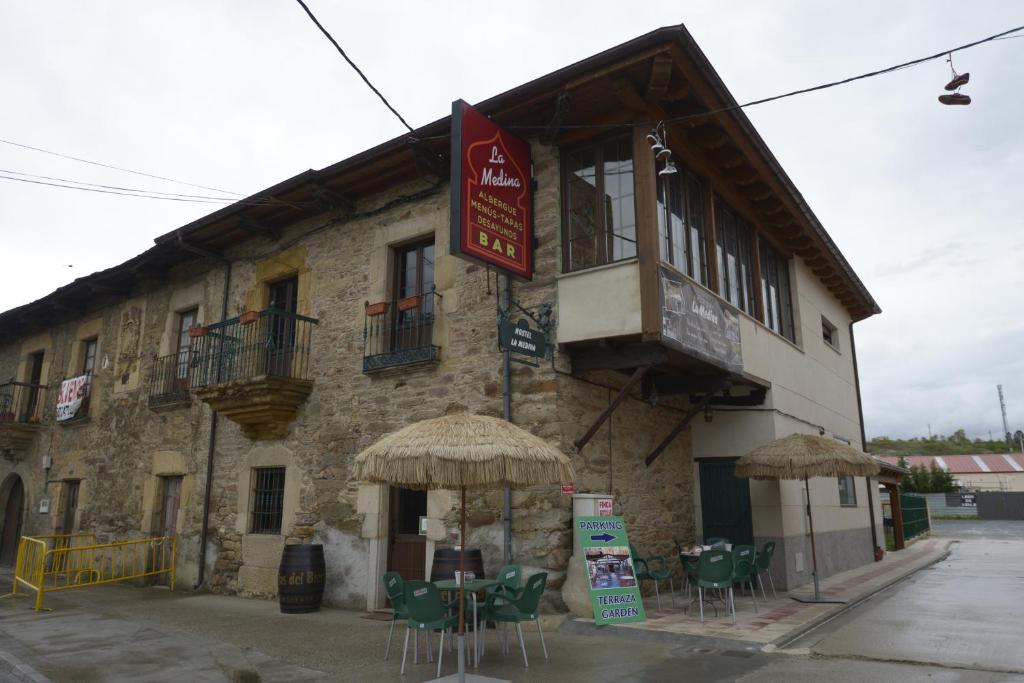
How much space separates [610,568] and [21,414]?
50.8ft

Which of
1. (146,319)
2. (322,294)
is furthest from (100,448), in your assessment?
(322,294)

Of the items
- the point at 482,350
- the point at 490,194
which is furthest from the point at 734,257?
the point at 490,194

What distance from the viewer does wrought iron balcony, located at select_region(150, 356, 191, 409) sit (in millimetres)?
12547

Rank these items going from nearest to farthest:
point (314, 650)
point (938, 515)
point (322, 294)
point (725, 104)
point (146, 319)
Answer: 1. point (314, 650)
2. point (725, 104)
3. point (322, 294)
4. point (146, 319)
5. point (938, 515)

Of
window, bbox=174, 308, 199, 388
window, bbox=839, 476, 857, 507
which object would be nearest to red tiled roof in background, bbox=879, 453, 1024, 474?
window, bbox=839, 476, 857, 507

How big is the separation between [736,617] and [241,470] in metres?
7.63

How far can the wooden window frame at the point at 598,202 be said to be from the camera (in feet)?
27.5

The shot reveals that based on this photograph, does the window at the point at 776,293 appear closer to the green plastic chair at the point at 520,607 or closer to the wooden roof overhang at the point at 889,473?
the wooden roof overhang at the point at 889,473

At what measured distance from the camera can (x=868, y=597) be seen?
388 inches

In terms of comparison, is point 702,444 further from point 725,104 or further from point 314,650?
point 314,650

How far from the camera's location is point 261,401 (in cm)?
1021

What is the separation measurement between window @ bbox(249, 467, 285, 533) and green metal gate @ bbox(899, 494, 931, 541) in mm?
18831

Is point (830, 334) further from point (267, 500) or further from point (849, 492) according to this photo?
point (267, 500)

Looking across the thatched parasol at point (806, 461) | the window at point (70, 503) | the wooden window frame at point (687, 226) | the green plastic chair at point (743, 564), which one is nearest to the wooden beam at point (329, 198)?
the wooden window frame at point (687, 226)
